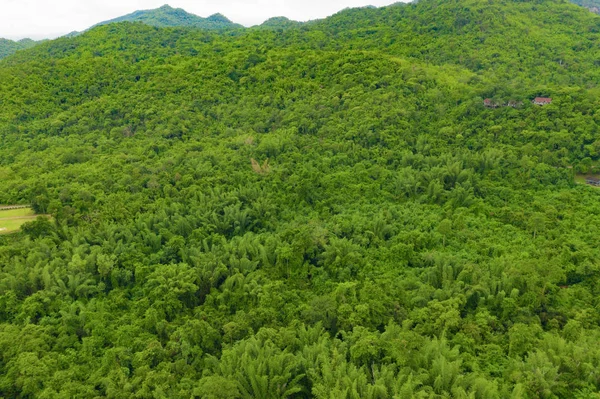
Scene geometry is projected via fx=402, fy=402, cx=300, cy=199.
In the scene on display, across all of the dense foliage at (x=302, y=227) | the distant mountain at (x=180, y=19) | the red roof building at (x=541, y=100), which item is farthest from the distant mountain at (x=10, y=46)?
the red roof building at (x=541, y=100)

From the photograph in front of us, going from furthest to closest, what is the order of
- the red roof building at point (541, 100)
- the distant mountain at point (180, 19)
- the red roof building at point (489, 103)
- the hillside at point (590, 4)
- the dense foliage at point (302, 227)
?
the distant mountain at point (180, 19)
the hillside at point (590, 4)
the red roof building at point (489, 103)
the red roof building at point (541, 100)
the dense foliage at point (302, 227)

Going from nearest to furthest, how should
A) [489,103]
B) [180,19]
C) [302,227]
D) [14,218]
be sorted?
[302,227] → [14,218] → [489,103] → [180,19]

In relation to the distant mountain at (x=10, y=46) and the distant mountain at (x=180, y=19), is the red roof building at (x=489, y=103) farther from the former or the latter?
the distant mountain at (x=10, y=46)

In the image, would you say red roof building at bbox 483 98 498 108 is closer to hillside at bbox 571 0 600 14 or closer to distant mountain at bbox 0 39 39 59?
hillside at bbox 571 0 600 14

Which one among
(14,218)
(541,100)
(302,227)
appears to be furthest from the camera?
(541,100)

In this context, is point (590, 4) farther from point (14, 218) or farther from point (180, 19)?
point (14, 218)

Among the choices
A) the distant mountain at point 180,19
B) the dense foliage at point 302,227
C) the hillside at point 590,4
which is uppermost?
the distant mountain at point 180,19

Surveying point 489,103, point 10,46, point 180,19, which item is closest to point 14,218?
point 489,103
